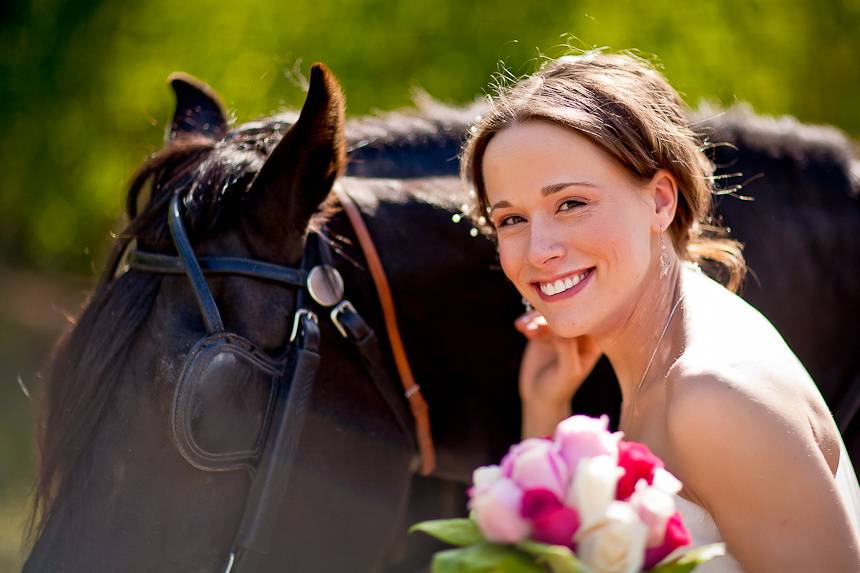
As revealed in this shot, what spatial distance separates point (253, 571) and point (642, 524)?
100 cm

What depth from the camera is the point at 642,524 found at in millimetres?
1294

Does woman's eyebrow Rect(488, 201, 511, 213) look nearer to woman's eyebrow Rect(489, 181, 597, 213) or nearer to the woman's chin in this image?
woman's eyebrow Rect(489, 181, 597, 213)

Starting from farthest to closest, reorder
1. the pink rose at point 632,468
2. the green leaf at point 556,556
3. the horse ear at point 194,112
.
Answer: the horse ear at point 194,112 < the pink rose at point 632,468 < the green leaf at point 556,556

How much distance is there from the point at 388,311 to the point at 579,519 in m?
→ 1.13

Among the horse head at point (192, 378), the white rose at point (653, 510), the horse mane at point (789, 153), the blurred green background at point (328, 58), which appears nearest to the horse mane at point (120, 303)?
the horse head at point (192, 378)

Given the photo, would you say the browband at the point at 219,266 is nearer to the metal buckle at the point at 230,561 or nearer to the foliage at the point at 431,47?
the metal buckle at the point at 230,561

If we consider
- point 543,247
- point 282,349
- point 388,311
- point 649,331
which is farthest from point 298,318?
point 649,331

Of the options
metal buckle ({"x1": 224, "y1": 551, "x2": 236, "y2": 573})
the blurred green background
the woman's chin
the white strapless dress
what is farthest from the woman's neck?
the blurred green background

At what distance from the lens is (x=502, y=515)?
129cm

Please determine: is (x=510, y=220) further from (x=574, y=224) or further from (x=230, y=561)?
(x=230, y=561)

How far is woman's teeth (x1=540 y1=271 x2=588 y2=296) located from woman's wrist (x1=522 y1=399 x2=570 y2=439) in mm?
603

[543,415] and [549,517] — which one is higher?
[543,415]

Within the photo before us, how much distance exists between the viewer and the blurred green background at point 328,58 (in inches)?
232

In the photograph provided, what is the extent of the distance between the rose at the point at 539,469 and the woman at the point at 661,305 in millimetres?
327
